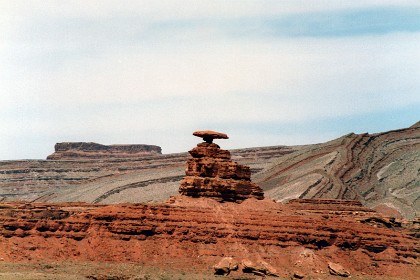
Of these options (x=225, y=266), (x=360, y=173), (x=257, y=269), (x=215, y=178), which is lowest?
(x=257, y=269)

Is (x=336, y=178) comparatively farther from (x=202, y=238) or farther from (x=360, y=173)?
(x=202, y=238)

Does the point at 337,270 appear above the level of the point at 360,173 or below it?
below

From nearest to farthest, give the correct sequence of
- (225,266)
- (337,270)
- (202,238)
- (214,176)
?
(225,266), (337,270), (202,238), (214,176)

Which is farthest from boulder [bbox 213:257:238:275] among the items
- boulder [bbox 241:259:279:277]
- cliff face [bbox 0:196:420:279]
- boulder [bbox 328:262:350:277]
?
boulder [bbox 328:262:350:277]

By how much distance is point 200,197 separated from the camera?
8062 cm

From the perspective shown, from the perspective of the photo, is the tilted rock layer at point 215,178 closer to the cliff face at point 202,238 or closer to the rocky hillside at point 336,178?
the cliff face at point 202,238

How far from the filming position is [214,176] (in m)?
82.8

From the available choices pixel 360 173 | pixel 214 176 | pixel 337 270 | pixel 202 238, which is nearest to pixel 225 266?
pixel 202 238

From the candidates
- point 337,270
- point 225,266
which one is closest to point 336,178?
point 337,270

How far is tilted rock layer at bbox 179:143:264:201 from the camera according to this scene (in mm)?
81250

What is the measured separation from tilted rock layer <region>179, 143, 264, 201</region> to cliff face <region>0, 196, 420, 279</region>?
124 cm

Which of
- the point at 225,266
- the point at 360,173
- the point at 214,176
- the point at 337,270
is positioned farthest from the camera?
the point at 360,173

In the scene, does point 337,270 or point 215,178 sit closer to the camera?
point 337,270

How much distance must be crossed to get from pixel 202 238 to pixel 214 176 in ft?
32.4
